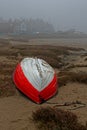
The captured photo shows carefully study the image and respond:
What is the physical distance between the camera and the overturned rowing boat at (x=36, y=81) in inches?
440

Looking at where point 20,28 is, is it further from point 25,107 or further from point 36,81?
point 25,107

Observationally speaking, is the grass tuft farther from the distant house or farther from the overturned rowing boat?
the distant house

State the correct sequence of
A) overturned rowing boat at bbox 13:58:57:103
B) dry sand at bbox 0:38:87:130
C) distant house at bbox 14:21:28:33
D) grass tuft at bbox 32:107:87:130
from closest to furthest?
grass tuft at bbox 32:107:87:130 → dry sand at bbox 0:38:87:130 → overturned rowing boat at bbox 13:58:57:103 → distant house at bbox 14:21:28:33

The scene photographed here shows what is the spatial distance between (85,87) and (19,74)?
2851mm

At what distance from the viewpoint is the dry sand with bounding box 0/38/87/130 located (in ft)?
28.6

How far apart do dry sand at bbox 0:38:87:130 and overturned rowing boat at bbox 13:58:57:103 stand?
10.7 inches

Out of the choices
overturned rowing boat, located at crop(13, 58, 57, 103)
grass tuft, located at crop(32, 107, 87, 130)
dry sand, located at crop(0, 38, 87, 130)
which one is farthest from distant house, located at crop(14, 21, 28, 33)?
grass tuft, located at crop(32, 107, 87, 130)

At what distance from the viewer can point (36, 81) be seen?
37.4ft

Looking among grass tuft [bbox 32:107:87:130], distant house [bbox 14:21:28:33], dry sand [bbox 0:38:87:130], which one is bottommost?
distant house [bbox 14:21:28:33]

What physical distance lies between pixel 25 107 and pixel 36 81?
4.01 ft

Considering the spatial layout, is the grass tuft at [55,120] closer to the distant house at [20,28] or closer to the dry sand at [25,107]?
the dry sand at [25,107]

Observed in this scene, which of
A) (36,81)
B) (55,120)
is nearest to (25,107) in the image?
(36,81)

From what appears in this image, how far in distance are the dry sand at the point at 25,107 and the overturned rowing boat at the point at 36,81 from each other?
27cm

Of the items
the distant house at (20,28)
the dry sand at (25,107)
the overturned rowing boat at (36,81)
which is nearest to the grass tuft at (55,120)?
the dry sand at (25,107)
